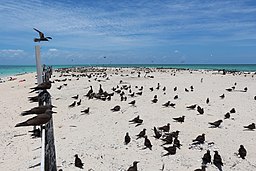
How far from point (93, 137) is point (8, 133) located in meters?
3.88

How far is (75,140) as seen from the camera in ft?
28.0

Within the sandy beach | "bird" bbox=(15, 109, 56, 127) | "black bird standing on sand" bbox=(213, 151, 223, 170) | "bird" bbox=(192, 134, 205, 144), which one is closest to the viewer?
"bird" bbox=(15, 109, 56, 127)

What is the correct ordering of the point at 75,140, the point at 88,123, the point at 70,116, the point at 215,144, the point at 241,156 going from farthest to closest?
the point at 70,116 < the point at 88,123 < the point at 75,140 < the point at 215,144 < the point at 241,156

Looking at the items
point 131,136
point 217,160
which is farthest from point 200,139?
point 131,136

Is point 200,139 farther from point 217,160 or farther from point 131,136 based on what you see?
point 131,136

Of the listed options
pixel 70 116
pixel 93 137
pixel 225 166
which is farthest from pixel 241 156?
pixel 70 116

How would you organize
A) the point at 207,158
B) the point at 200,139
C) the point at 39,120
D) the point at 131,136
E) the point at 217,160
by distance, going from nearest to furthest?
the point at 39,120 → the point at 217,160 → the point at 207,158 → the point at 200,139 → the point at 131,136

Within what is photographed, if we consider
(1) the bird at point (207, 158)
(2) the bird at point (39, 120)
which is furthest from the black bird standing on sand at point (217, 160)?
(2) the bird at point (39, 120)

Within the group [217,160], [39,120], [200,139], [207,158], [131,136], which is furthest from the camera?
[131,136]

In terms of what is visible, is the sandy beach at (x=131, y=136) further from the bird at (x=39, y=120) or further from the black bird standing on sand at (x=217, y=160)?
the bird at (x=39, y=120)

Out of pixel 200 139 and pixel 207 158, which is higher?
pixel 200 139

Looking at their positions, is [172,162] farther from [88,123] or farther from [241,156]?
[88,123]

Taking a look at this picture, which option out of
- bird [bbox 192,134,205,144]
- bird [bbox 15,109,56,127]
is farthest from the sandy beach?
bird [bbox 15,109,56,127]

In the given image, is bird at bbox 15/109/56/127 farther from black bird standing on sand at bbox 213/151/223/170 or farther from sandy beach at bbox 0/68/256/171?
black bird standing on sand at bbox 213/151/223/170
